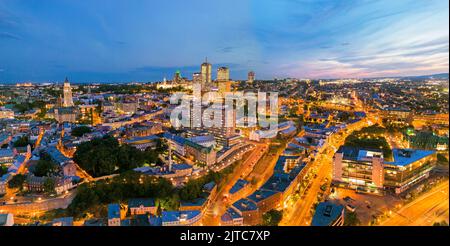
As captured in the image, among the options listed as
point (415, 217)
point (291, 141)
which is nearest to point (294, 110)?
point (291, 141)

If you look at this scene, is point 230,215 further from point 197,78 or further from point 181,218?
point 197,78

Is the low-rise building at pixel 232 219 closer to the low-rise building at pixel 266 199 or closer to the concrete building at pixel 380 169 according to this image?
the low-rise building at pixel 266 199

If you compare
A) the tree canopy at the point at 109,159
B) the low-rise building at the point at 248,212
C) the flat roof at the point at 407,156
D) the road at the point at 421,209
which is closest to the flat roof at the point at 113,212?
the low-rise building at the point at 248,212

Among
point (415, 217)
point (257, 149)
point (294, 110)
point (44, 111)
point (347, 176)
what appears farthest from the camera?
point (294, 110)

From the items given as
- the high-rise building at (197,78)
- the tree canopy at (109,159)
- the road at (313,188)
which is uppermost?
the high-rise building at (197,78)
